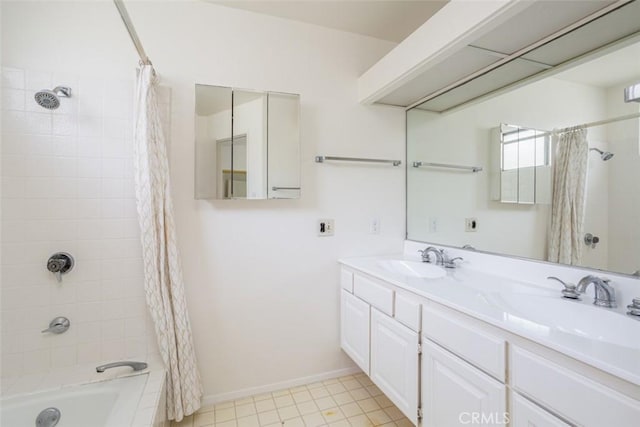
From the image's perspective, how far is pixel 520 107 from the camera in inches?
61.9

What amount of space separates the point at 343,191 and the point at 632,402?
5.43 ft

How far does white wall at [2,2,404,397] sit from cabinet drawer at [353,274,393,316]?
297 mm

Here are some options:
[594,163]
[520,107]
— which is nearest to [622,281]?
[594,163]

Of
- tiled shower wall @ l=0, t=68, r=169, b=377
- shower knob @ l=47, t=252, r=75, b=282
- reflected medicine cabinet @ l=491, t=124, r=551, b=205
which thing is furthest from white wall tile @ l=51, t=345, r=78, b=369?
reflected medicine cabinet @ l=491, t=124, r=551, b=205

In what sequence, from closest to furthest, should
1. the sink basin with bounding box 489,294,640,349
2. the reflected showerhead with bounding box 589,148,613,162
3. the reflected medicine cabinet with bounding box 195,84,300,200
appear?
the sink basin with bounding box 489,294,640,349, the reflected showerhead with bounding box 589,148,613,162, the reflected medicine cabinet with bounding box 195,84,300,200

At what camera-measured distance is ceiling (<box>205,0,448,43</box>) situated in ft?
5.94

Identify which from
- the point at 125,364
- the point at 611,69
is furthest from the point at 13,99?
the point at 611,69

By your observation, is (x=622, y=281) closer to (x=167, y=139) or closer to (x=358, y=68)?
(x=358, y=68)

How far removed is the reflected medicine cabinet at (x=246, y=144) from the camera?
1.72 meters

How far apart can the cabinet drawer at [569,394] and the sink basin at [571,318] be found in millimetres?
116

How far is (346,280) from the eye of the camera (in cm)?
201

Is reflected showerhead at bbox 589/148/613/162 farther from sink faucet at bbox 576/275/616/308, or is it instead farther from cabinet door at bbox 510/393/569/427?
cabinet door at bbox 510/393/569/427

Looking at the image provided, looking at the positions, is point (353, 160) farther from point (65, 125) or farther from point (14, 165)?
point (14, 165)

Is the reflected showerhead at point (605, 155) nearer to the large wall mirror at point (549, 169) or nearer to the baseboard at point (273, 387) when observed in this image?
the large wall mirror at point (549, 169)
